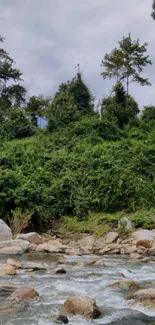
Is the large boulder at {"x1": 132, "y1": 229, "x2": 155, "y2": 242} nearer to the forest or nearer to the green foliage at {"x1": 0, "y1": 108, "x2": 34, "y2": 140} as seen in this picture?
the forest

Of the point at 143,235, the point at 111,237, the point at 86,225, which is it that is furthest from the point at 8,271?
the point at 86,225

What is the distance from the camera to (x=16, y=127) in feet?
72.0

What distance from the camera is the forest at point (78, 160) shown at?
13953 millimetres

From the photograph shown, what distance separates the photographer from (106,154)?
16547mm

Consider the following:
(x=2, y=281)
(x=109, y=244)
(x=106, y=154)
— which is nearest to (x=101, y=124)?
(x=106, y=154)

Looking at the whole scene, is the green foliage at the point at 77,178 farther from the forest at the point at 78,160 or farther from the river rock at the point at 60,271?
the river rock at the point at 60,271

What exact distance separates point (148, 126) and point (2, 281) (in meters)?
16.1

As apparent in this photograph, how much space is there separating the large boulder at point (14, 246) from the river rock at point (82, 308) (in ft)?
16.5

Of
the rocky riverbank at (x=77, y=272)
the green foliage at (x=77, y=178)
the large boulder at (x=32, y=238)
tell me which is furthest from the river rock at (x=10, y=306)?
the green foliage at (x=77, y=178)

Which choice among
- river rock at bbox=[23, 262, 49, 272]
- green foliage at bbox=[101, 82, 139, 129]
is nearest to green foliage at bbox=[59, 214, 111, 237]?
river rock at bbox=[23, 262, 49, 272]

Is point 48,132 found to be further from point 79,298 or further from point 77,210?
point 79,298

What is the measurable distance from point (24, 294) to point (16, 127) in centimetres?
1744

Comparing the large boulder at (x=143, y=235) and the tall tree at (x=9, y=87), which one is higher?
the tall tree at (x=9, y=87)

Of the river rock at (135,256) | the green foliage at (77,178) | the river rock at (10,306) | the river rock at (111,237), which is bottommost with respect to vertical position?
the river rock at (135,256)
